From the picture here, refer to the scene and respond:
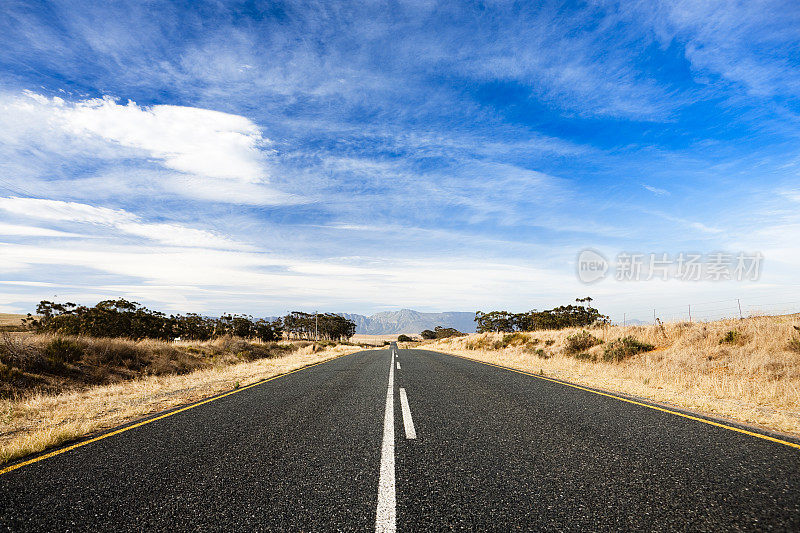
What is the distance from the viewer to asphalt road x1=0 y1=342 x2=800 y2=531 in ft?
10.4

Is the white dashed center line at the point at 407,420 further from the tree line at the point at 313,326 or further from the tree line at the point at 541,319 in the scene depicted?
the tree line at the point at 313,326

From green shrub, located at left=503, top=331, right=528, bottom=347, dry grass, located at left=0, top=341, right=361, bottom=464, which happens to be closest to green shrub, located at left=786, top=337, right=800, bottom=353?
green shrub, located at left=503, top=331, right=528, bottom=347

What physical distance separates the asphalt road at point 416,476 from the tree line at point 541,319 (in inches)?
1977

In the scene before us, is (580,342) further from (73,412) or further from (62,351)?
(62,351)

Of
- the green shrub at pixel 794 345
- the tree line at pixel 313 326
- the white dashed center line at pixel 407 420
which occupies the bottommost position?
the tree line at pixel 313 326

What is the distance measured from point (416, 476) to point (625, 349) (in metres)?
18.0

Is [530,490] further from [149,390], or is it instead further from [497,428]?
[149,390]

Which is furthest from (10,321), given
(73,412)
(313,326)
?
(73,412)

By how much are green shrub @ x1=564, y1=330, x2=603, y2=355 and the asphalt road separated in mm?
15724

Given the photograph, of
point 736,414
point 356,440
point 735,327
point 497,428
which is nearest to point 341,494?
point 356,440

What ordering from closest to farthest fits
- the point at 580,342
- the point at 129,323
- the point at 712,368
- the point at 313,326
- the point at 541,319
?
the point at 712,368, the point at 580,342, the point at 129,323, the point at 541,319, the point at 313,326

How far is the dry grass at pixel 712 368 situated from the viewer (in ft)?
24.8

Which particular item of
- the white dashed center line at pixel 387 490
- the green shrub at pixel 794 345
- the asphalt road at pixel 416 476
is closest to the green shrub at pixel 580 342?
the green shrub at pixel 794 345

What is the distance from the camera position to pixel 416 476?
4.08m
